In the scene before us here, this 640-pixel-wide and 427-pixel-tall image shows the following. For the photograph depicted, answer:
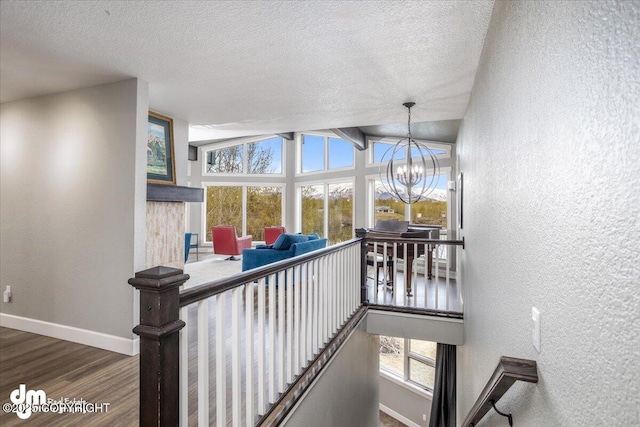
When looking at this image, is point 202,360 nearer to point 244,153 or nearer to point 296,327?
point 296,327

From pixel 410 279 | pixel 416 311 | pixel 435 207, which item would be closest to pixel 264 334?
pixel 416 311

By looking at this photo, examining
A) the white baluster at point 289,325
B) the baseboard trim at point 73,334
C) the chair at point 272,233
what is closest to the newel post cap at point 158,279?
the white baluster at point 289,325

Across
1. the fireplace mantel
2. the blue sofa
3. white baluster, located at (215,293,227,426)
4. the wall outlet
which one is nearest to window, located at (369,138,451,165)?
the blue sofa

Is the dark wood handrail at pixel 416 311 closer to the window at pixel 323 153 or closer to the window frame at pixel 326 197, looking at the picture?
the window frame at pixel 326 197

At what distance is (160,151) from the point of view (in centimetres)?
380

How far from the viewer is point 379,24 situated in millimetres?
2078

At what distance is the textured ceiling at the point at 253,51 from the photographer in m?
1.96

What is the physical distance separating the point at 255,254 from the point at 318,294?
2680mm

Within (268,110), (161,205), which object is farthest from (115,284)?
(268,110)

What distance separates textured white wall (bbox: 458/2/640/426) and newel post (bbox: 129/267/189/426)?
124cm

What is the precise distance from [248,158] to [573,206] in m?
9.77

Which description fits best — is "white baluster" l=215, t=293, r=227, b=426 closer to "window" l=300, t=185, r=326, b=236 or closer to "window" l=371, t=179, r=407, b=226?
"window" l=371, t=179, r=407, b=226

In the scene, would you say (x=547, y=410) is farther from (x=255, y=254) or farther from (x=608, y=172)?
(x=255, y=254)

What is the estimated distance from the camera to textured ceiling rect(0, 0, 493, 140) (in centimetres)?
196
